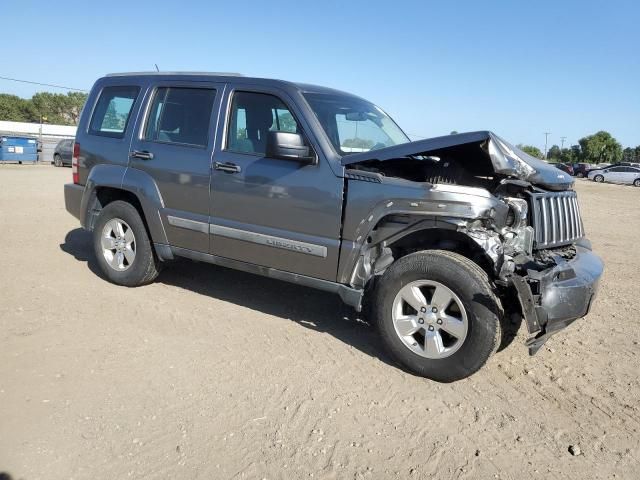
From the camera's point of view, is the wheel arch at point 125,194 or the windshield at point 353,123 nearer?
the windshield at point 353,123

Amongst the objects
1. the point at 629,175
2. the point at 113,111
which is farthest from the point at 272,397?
the point at 629,175

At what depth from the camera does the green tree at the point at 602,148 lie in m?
71.6

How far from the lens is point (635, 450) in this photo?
3.08m

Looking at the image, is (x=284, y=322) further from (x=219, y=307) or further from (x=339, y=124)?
(x=339, y=124)

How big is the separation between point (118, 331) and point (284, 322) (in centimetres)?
139

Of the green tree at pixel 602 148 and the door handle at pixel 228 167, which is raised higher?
the green tree at pixel 602 148

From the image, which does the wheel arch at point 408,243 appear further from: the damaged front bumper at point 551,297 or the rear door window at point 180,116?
the rear door window at point 180,116

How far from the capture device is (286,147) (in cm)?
406

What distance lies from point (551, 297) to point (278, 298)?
9.20 feet

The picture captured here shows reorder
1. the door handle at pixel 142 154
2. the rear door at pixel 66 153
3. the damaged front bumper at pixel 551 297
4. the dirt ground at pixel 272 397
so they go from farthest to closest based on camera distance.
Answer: the rear door at pixel 66 153
the door handle at pixel 142 154
the damaged front bumper at pixel 551 297
the dirt ground at pixel 272 397

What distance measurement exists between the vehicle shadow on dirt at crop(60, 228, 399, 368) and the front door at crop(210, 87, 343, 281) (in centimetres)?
66

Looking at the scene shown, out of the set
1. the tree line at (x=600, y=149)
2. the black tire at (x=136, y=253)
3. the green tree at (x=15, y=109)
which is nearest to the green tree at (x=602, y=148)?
the tree line at (x=600, y=149)

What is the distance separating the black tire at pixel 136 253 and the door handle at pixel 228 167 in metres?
1.22

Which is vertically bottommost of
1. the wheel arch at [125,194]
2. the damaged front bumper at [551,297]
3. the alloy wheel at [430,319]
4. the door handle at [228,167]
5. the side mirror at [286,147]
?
the alloy wheel at [430,319]
